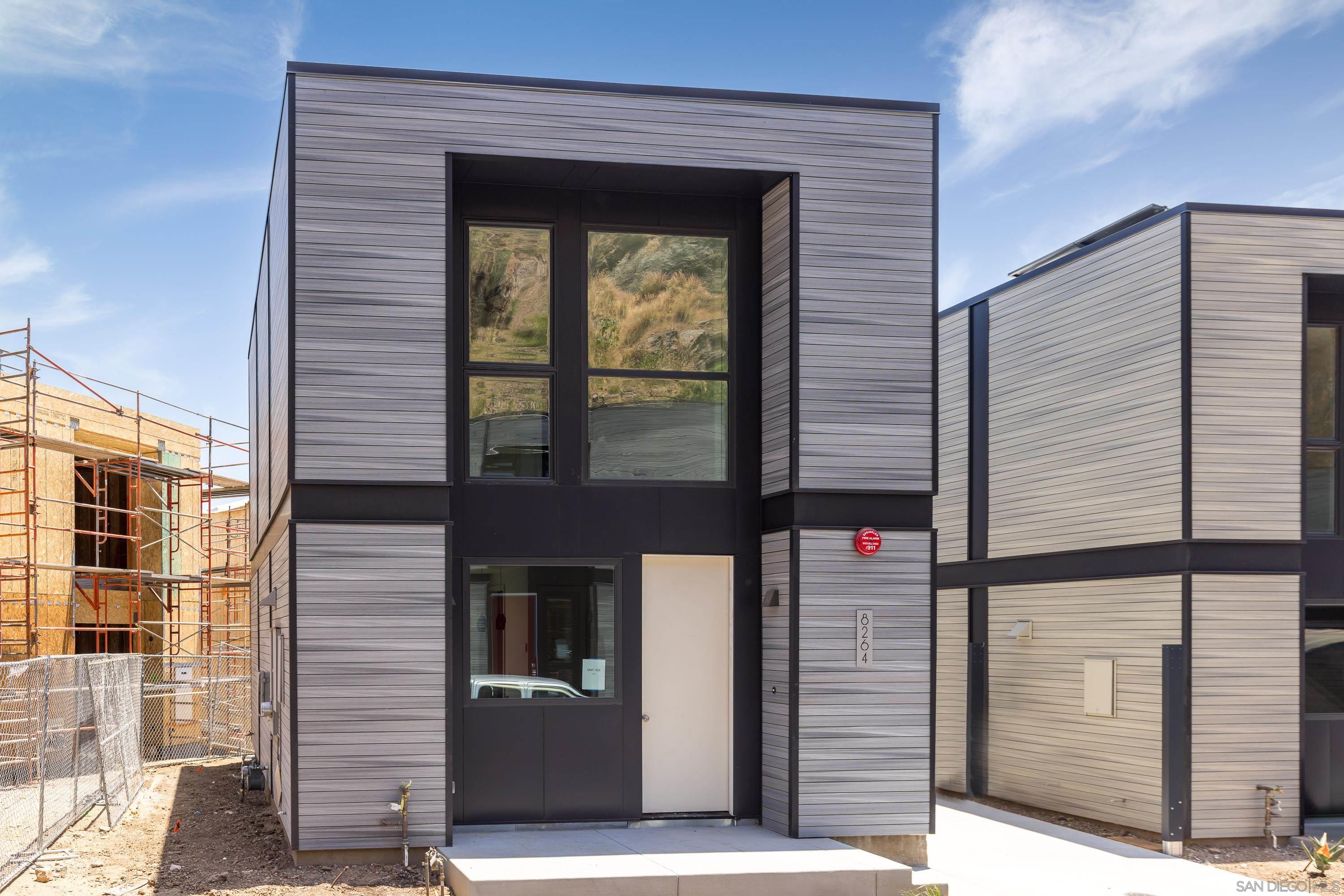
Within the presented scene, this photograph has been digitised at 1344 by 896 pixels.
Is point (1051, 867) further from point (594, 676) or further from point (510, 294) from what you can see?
point (510, 294)

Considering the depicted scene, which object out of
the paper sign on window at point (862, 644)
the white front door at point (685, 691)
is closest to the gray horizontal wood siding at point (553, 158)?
the paper sign on window at point (862, 644)

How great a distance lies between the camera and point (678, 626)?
951 centimetres

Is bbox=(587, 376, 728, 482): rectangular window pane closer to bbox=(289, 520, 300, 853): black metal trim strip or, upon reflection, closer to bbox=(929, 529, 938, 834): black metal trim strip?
bbox=(929, 529, 938, 834): black metal trim strip

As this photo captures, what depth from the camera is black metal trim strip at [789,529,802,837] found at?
884 centimetres

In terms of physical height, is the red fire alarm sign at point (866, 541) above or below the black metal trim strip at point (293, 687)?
above

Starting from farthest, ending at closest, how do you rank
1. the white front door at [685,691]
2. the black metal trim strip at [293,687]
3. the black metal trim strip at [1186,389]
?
the black metal trim strip at [1186,389]
the white front door at [685,691]
the black metal trim strip at [293,687]

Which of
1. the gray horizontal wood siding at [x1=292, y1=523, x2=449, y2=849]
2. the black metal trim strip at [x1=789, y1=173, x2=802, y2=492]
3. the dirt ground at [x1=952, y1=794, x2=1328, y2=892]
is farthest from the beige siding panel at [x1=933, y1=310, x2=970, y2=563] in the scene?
the gray horizontal wood siding at [x1=292, y1=523, x2=449, y2=849]

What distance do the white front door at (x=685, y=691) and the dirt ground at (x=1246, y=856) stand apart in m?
4.28

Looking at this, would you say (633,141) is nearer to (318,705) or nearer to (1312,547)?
(318,705)

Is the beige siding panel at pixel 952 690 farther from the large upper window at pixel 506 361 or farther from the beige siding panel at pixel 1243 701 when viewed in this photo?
the large upper window at pixel 506 361

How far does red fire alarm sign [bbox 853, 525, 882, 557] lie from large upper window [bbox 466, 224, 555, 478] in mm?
2434

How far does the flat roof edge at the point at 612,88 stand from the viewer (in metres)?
8.59

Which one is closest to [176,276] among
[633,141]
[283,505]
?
[283,505]

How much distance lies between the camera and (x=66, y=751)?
1116cm
